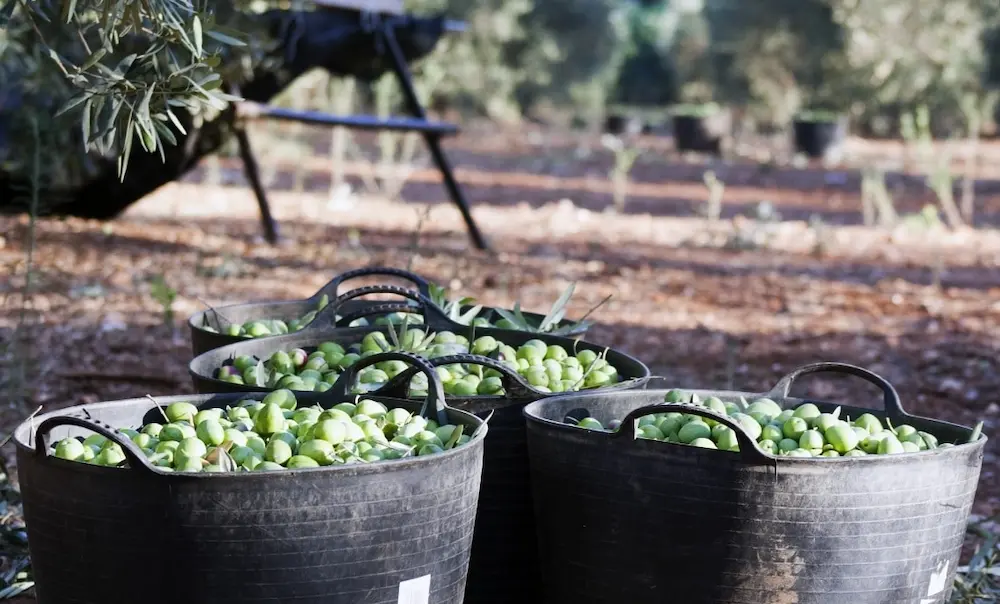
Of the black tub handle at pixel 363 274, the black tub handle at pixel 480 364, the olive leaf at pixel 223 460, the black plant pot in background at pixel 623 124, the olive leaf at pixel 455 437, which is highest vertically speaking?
the black plant pot in background at pixel 623 124

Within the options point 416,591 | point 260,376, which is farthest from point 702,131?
point 416,591

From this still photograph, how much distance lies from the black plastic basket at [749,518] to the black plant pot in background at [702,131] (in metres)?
16.7

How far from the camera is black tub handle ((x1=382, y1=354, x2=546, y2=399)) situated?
8.09ft

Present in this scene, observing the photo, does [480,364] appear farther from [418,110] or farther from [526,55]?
[526,55]

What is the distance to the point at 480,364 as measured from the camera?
2486mm

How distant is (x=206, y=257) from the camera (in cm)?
738

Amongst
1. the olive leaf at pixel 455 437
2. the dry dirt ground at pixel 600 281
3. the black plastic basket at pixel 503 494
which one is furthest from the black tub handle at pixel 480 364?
the dry dirt ground at pixel 600 281

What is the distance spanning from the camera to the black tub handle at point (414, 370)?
2361 mm

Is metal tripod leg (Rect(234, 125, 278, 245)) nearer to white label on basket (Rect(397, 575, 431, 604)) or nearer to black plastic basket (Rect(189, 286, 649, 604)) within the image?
black plastic basket (Rect(189, 286, 649, 604))

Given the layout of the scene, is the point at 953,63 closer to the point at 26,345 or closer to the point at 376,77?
the point at 376,77

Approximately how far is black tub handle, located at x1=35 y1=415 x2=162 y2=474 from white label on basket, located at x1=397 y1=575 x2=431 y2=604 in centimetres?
48

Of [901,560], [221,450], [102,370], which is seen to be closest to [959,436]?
[901,560]

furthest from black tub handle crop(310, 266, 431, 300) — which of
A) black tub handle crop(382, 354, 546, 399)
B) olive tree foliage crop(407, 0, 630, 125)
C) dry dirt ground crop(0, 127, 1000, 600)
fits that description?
olive tree foliage crop(407, 0, 630, 125)

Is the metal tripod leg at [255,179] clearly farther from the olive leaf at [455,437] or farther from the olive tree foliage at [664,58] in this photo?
the olive tree foliage at [664,58]
